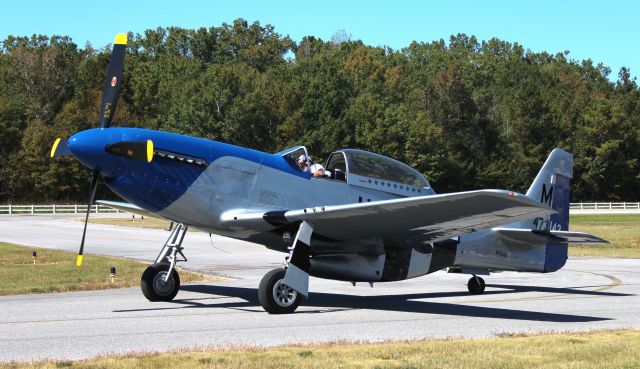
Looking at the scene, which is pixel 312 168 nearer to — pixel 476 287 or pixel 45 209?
pixel 476 287

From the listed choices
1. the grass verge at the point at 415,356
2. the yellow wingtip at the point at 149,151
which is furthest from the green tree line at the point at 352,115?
the grass verge at the point at 415,356

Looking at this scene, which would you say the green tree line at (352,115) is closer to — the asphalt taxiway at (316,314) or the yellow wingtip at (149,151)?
the asphalt taxiway at (316,314)

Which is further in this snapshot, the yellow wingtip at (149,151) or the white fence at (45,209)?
the white fence at (45,209)

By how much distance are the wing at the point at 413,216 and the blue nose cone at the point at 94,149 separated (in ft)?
6.37

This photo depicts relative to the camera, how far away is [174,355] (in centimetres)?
903

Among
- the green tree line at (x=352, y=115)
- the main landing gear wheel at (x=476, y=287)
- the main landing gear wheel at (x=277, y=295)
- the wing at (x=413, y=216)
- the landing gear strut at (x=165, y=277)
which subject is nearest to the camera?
the wing at (x=413, y=216)

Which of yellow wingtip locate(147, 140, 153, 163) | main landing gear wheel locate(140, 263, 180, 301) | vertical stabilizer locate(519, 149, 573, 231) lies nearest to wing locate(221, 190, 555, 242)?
yellow wingtip locate(147, 140, 153, 163)

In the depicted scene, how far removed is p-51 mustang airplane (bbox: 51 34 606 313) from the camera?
42.1ft

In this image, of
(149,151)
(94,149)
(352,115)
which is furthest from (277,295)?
(352,115)

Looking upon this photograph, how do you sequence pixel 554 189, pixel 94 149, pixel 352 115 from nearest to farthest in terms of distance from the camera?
pixel 94 149
pixel 554 189
pixel 352 115

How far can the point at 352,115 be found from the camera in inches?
3223

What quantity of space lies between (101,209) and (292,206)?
59280 mm

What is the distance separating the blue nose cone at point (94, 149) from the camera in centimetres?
1282

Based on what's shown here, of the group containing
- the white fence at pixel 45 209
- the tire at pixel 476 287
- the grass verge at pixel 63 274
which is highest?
the white fence at pixel 45 209
